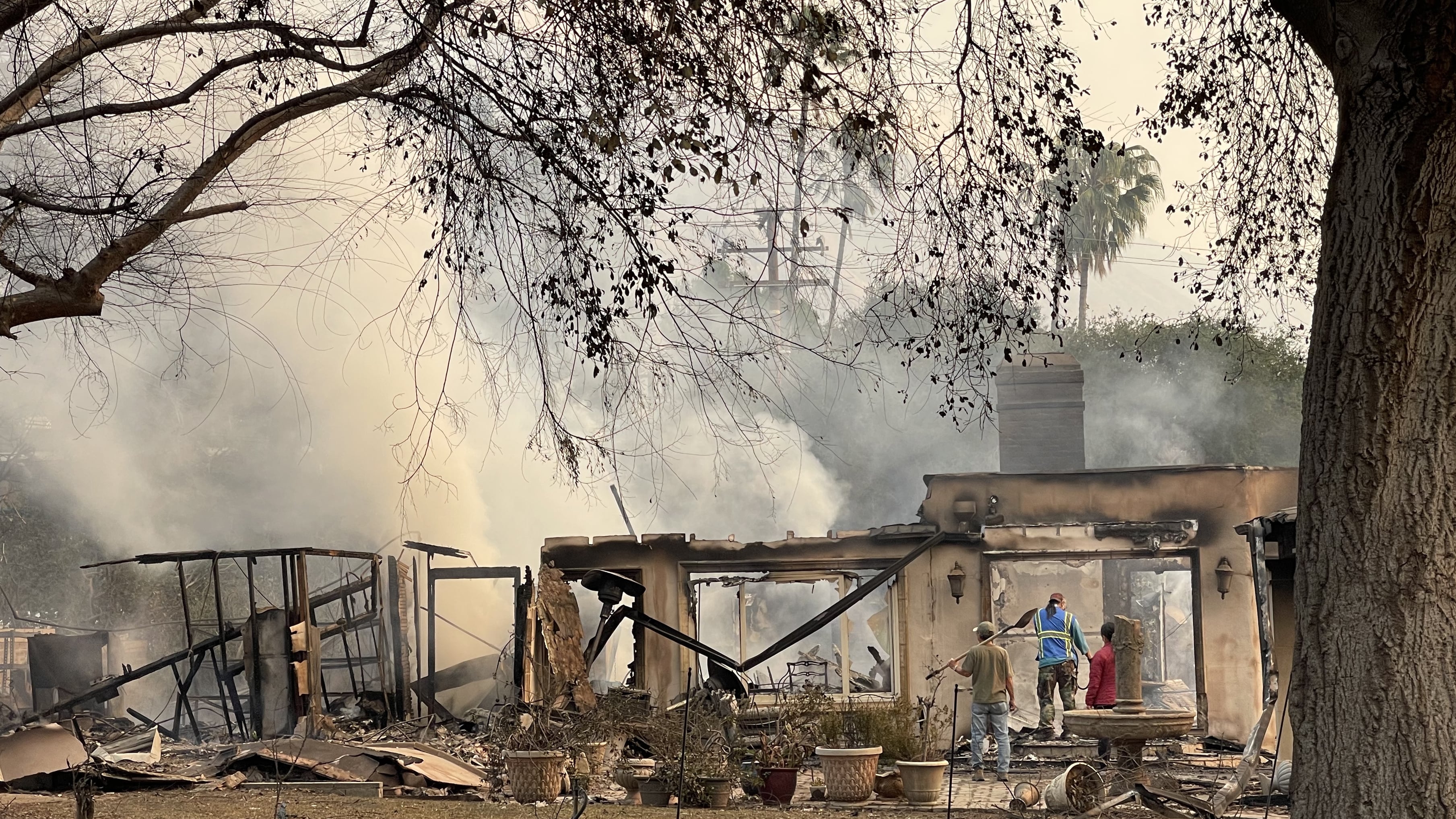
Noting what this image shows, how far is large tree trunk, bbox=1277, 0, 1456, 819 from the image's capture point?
4.50m

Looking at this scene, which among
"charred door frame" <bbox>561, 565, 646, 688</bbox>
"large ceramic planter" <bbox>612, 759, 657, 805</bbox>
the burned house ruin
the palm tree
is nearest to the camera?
"large ceramic planter" <bbox>612, 759, 657, 805</bbox>

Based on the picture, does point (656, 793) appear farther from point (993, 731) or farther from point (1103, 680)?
point (1103, 680)

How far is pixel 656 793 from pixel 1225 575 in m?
8.39

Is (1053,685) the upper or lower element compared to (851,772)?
upper

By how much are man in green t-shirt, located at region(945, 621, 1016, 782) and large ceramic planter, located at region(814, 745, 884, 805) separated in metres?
1.91

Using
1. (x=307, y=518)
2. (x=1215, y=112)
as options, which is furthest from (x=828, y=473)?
(x=1215, y=112)

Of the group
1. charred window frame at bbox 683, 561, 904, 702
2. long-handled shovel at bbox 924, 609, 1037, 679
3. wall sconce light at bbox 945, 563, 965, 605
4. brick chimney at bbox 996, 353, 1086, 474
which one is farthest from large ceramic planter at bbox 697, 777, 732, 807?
brick chimney at bbox 996, 353, 1086, 474

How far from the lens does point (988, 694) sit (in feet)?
41.4

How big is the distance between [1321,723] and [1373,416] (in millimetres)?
1091

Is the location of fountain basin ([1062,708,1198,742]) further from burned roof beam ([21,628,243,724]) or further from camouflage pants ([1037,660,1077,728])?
burned roof beam ([21,628,243,724])

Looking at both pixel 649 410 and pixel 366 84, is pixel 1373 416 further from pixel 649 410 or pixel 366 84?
pixel 366 84

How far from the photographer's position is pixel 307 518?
36250 mm

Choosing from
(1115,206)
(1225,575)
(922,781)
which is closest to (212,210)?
(922,781)

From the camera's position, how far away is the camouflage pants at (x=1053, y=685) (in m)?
15.8
